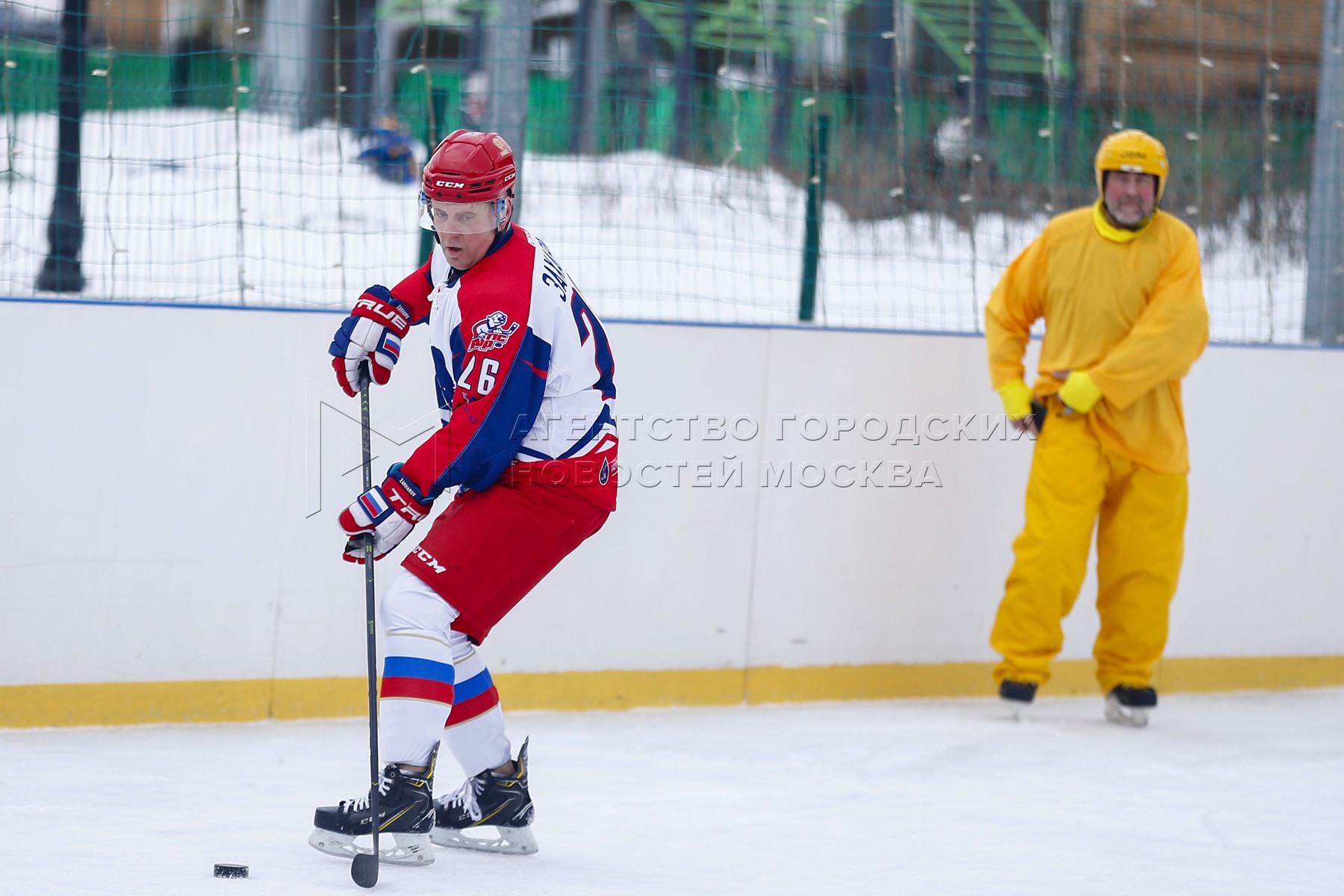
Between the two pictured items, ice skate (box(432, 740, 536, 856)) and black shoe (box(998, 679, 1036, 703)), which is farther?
black shoe (box(998, 679, 1036, 703))

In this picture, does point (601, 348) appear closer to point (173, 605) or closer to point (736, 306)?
point (173, 605)

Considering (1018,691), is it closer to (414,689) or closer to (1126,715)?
(1126,715)

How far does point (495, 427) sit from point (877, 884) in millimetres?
1164

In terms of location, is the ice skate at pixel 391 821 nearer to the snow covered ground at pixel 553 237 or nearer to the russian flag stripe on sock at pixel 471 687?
the russian flag stripe on sock at pixel 471 687

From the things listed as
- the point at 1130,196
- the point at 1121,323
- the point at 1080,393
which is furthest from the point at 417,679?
the point at 1130,196

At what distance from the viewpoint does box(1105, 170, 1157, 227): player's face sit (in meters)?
4.46

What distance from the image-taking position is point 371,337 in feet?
10.00

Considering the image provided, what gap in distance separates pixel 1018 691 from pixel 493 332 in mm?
2377

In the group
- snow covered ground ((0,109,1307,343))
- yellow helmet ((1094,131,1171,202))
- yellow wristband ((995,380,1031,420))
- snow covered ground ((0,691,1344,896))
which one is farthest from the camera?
yellow wristband ((995,380,1031,420))

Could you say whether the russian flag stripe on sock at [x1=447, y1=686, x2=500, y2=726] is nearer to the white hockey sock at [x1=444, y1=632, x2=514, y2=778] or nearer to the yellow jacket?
the white hockey sock at [x1=444, y1=632, x2=514, y2=778]

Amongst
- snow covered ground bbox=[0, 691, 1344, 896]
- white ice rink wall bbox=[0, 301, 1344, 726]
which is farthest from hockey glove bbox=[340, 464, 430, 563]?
white ice rink wall bbox=[0, 301, 1344, 726]

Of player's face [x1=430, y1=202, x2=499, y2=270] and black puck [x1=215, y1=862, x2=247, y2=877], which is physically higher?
player's face [x1=430, y1=202, x2=499, y2=270]

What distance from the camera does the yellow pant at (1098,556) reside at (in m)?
4.50

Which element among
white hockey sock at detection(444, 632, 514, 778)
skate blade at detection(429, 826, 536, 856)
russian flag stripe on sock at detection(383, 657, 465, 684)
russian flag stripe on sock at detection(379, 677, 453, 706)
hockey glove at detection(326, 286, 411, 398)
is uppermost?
hockey glove at detection(326, 286, 411, 398)
